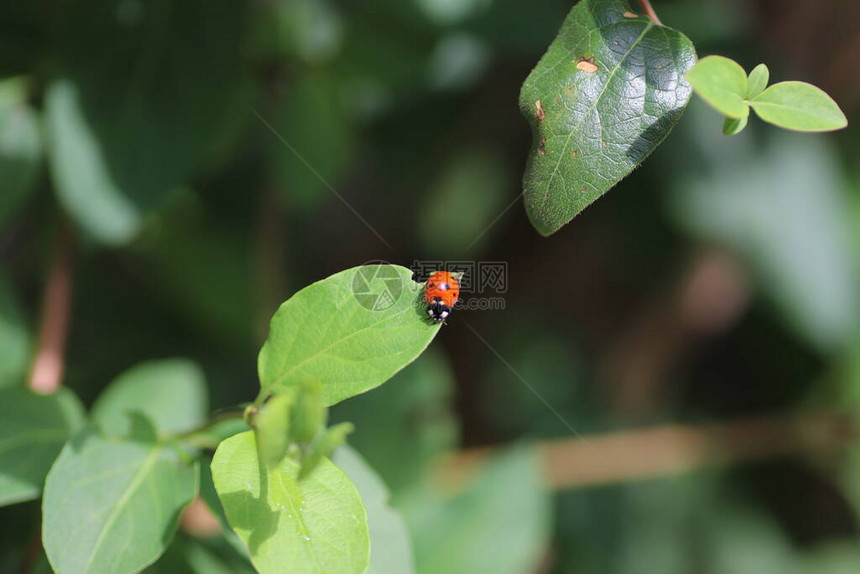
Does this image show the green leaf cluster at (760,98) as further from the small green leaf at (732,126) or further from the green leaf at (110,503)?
the green leaf at (110,503)

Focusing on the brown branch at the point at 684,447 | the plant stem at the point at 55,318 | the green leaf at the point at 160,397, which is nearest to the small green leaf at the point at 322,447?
the green leaf at the point at 160,397

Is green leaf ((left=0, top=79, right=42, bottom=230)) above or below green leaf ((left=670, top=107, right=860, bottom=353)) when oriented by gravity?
above

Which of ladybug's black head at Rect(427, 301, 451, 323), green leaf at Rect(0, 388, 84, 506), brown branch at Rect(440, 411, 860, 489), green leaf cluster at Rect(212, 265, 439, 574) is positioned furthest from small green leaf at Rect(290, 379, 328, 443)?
brown branch at Rect(440, 411, 860, 489)

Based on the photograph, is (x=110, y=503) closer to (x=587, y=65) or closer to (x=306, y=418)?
(x=306, y=418)
